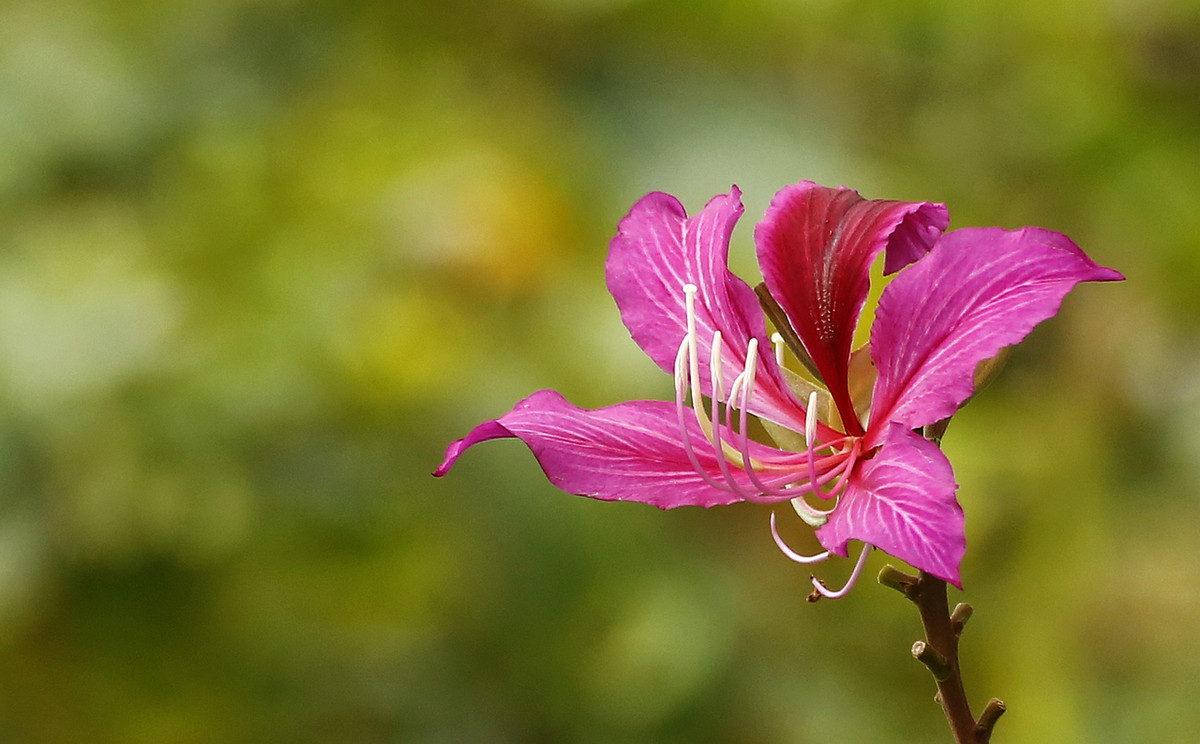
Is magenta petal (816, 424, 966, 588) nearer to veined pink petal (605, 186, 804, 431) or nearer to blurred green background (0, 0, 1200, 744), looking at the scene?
veined pink petal (605, 186, 804, 431)

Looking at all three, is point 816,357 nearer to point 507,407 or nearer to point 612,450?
point 612,450

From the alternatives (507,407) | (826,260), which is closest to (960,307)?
(826,260)

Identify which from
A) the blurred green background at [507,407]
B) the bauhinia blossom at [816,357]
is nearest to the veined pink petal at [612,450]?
the bauhinia blossom at [816,357]

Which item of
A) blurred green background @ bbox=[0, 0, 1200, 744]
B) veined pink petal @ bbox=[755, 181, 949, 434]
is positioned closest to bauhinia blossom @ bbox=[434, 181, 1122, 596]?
veined pink petal @ bbox=[755, 181, 949, 434]

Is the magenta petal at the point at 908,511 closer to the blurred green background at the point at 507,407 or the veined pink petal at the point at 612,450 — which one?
the veined pink petal at the point at 612,450

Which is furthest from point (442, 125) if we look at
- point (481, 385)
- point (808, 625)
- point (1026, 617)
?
point (1026, 617)

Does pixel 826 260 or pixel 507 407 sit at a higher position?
pixel 826 260

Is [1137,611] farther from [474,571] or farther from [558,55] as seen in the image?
[558,55]
